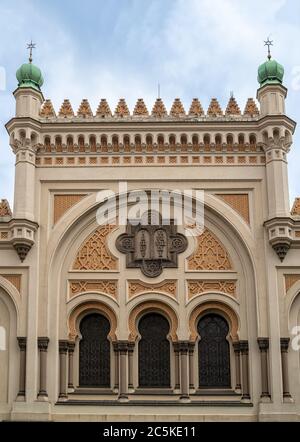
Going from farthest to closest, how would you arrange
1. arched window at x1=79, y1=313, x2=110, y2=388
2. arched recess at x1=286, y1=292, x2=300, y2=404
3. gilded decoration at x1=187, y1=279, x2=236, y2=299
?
gilded decoration at x1=187, y1=279, x2=236, y2=299 → arched window at x1=79, y1=313, x2=110, y2=388 → arched recess at x1=286, y1=292, x2=300, y2=404

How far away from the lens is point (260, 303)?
21.6 m

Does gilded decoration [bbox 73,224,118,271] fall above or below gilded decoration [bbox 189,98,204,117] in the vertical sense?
below

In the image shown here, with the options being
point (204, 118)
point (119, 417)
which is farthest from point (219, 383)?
point (204, 118)

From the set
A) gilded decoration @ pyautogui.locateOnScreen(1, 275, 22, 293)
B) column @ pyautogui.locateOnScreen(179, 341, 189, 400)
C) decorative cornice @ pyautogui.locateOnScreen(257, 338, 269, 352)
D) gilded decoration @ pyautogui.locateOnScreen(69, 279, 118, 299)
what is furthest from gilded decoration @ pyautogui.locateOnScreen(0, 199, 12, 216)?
decorative cornice @ pyautogui.locateOnScreen(257, 338, 269, 352)

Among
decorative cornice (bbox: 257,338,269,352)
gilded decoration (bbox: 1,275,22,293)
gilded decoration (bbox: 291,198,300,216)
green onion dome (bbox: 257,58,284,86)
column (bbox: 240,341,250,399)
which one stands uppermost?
green onion dome (bbox: 257,58,284,86)

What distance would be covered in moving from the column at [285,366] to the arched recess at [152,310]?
2675mm

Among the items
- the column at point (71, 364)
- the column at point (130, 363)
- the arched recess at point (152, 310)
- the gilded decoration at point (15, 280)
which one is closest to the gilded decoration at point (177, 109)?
the arched recess at point (152, 310)

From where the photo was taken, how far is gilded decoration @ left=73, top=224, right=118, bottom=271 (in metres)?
22.2

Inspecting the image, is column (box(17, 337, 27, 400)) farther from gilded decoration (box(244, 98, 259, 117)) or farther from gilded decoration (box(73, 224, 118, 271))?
gilded decoration (box(244, 98, 259, 117))

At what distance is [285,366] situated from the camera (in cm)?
2111

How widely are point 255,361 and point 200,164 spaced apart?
17.5 feet

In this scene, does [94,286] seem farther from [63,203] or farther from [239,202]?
[239,202]

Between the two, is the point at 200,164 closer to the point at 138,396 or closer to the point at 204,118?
the point at 204,118

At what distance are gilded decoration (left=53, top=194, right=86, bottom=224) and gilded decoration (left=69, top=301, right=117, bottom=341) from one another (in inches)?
95.7
